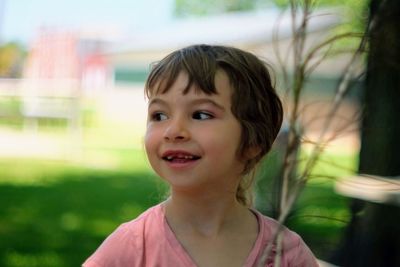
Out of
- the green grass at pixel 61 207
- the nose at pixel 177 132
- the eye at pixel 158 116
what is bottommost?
the green grass at pixel 61 207

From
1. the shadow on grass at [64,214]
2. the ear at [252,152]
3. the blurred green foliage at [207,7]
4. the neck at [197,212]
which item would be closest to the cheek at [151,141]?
the neck at [197,212]

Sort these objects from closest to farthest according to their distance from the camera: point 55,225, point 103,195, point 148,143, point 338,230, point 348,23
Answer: point 148,143 < point 348,23 < point 338,230 < point 55,225 < point 103,195

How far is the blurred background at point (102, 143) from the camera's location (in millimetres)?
2250

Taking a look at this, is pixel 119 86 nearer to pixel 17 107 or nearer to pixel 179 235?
pixel 17 107

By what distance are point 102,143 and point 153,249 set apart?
1374 cm

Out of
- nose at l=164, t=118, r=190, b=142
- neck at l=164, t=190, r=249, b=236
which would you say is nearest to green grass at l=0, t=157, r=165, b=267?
neck at l=164, t=190, r=249, b=236

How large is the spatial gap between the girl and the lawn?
32 cm

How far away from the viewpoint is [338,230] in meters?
3.03

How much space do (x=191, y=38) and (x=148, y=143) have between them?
65.7ft

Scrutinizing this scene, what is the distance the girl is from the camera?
1276 millimetres

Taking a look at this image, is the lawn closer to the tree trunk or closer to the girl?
the tree trunk

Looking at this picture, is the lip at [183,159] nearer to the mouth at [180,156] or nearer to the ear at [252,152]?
the mouth at [180,156]

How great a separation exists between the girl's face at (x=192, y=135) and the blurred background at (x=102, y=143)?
0.24 m

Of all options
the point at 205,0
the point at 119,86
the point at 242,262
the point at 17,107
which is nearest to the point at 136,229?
the point at 242,262
